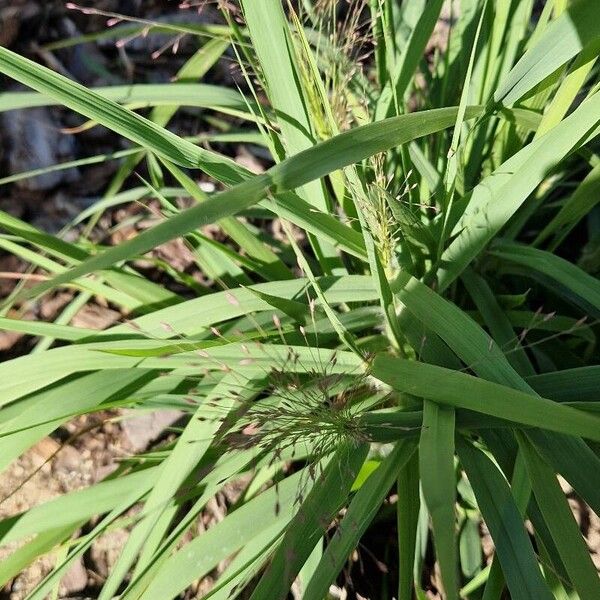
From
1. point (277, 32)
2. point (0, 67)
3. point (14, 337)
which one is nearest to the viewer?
point (0, 67)

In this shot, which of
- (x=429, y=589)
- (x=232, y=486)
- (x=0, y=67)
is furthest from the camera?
(x=232, y=486)

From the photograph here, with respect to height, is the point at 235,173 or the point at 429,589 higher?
the point at 235,173

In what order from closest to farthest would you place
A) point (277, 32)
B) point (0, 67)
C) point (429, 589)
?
point (0, 67), point (277, 32), point (429, 589)

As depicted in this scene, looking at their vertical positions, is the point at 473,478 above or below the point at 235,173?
below

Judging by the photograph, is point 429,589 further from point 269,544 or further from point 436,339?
point 436,339

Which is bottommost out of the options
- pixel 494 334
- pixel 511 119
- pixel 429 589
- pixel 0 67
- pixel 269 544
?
pixel 429 589

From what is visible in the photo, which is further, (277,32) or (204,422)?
(204,422)

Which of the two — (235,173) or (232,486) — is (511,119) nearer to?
(235,173)

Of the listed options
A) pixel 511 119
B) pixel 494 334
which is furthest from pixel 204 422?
pixel 511 119

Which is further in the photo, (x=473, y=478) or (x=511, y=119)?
(x=511, y=119)

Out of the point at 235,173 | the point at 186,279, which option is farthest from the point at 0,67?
the point at 186,279
